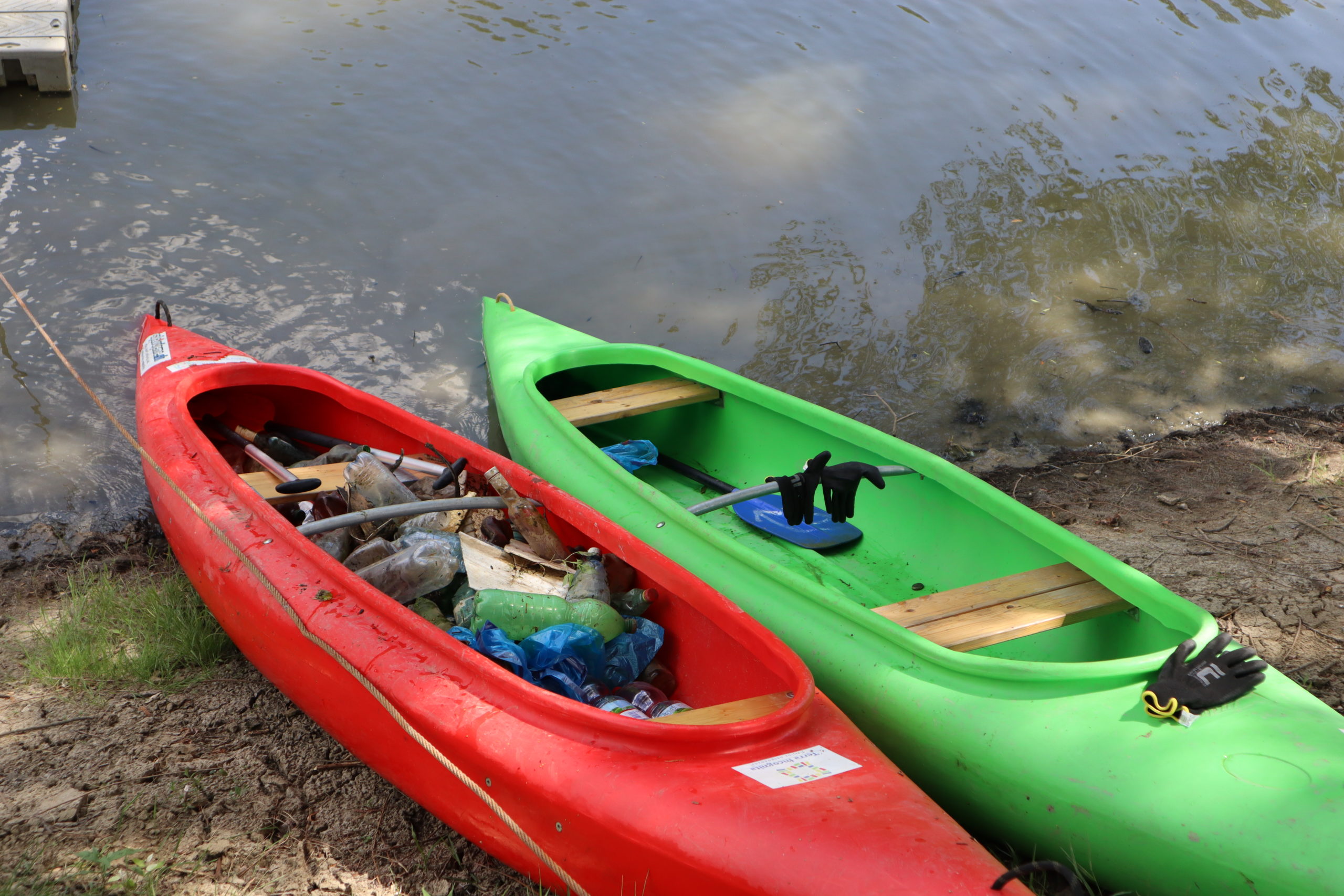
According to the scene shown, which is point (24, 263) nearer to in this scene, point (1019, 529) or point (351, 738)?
point (351, 738)

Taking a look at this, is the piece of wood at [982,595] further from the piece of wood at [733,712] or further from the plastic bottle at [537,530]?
the plastic bottle at [537,530]

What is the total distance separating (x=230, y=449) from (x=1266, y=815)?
3761 millimetres

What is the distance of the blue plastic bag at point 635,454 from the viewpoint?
4.21 metres

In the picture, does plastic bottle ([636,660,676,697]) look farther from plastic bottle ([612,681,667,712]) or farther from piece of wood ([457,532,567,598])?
piece of wood ([457,532,567,598])

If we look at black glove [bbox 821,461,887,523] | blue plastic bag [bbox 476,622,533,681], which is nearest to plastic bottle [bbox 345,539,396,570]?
blue plastic bag [bbox 476,622,533,681]

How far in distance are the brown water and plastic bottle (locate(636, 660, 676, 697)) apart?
2.42 meters

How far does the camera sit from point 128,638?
3.26m

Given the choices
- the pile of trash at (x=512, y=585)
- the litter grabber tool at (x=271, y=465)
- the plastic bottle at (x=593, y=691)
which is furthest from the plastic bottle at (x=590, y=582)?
the litter grabber tool at (x=271, y=465)

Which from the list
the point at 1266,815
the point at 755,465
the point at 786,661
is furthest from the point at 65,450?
the point at 1266,815

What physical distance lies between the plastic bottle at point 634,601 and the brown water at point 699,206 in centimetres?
225

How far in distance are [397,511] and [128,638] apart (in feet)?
3.39

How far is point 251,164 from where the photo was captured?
263 inches

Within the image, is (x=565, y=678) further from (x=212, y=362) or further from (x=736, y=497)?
(x=212, y=362)

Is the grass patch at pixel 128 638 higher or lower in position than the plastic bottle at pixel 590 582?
lower
